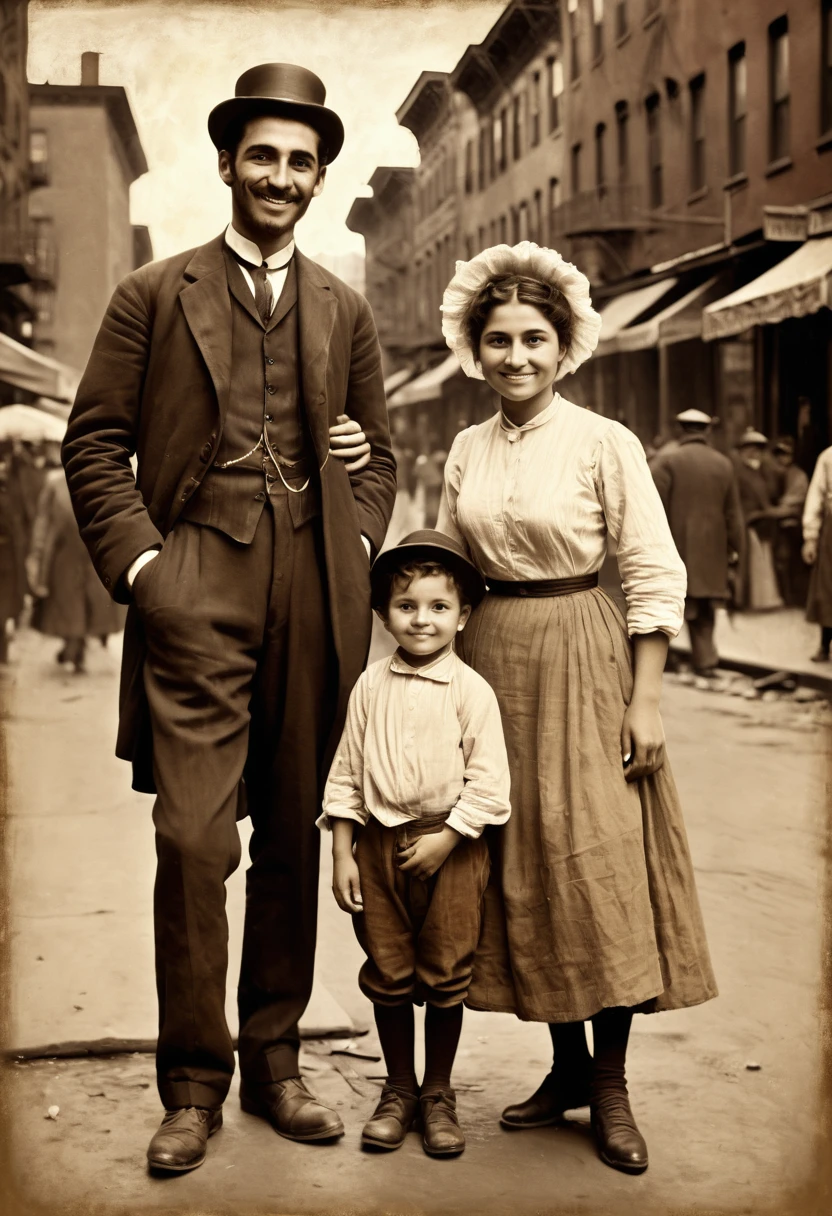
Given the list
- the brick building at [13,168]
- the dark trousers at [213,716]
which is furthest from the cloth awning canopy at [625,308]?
the dark trousers at [213,716]

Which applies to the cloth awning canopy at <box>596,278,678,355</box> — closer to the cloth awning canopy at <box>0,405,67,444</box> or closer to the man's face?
the cloth awning canopy at <box>0,405,67,444</box>

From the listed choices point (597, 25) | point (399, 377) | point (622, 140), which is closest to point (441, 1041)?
point (399, 377)

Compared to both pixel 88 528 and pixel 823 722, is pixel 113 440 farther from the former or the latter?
pixel 823 722

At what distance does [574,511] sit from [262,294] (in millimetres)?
849

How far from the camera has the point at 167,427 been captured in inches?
124

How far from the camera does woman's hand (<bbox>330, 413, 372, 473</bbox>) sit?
3279 millimetres

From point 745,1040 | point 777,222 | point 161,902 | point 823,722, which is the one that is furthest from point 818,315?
point 161,902

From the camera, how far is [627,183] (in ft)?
33.6

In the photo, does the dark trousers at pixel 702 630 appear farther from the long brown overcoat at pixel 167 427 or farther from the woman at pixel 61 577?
the long brown overcoat at pixel 167 427

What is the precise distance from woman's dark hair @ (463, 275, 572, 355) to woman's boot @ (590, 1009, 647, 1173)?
5.02ft

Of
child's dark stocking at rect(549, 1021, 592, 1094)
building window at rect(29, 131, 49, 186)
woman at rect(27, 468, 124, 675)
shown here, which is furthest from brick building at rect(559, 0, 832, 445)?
child's dark stocking at rect(549, 1021, 592, 1094)

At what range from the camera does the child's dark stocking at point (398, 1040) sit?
3119 mm

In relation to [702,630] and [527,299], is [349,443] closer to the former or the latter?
[527,299]

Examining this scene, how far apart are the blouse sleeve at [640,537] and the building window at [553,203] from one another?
7.17 metres
